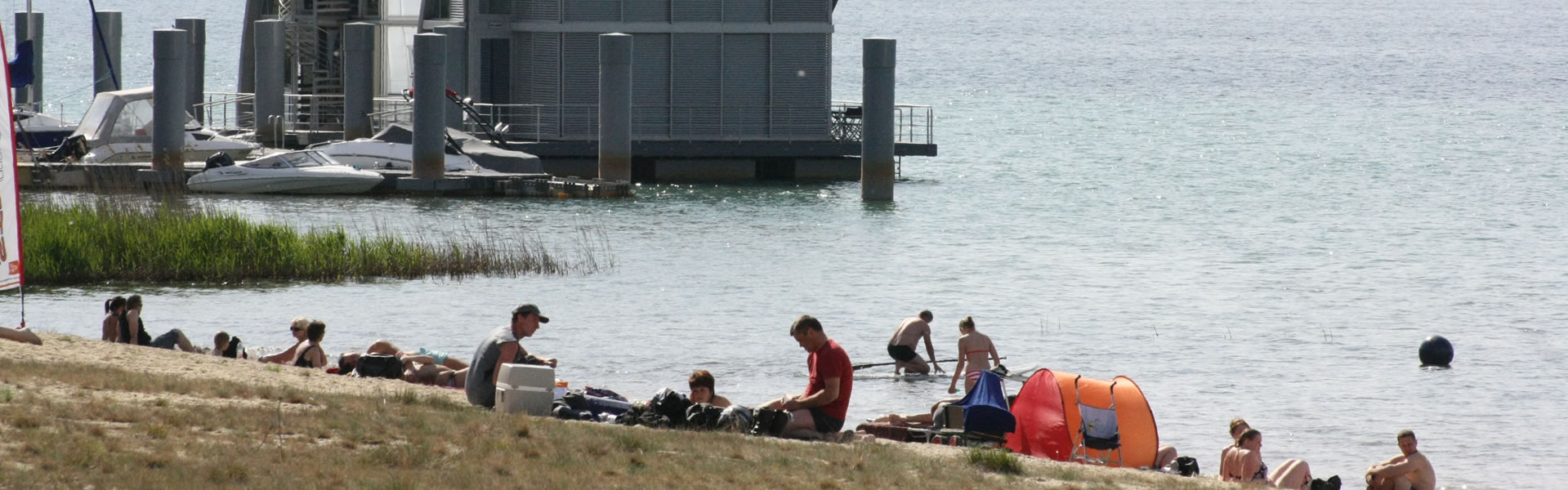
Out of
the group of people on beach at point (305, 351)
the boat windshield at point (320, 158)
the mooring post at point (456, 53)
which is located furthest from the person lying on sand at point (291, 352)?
the mooring post at point (456, 53)

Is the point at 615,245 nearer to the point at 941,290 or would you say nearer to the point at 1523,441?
the point at 941,290

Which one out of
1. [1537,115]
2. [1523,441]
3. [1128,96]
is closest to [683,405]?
[1523,441]

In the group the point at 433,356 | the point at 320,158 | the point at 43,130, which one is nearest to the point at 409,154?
the point at 320,158

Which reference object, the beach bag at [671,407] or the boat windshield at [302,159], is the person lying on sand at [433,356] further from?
the boat windshield at [302,159]

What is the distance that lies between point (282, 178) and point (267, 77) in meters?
7.94

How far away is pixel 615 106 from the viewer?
40906 mm

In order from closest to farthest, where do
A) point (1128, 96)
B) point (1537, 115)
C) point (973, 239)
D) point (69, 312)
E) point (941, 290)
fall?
point (69, 312) < point (941, 290) < point (973, 239) < point (1537, 115) < point (1128, 96)

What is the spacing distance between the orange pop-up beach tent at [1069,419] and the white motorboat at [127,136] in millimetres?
28483

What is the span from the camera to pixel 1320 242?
39000 millimetres

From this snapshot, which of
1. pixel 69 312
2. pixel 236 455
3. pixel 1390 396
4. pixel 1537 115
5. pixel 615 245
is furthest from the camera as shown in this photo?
pixel 1537 115

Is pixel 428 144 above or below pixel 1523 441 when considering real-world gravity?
above

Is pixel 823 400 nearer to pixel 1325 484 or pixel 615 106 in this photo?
pixel 1325 484

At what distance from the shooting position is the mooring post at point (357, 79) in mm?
44000

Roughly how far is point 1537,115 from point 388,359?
7611 cm
